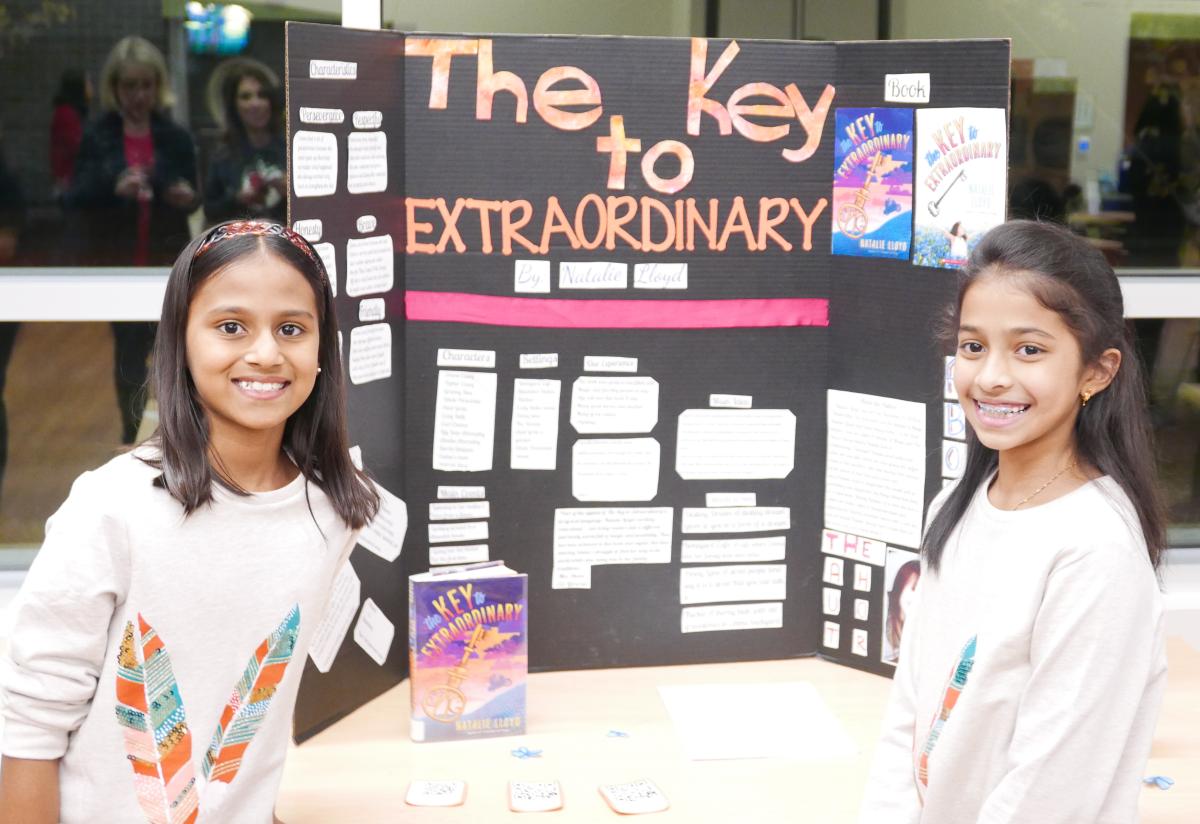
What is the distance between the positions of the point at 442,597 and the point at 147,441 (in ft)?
1.82

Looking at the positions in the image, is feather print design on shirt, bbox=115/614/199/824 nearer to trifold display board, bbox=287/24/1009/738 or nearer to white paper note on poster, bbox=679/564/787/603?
trifold display board, bbox=287/24/1009/738

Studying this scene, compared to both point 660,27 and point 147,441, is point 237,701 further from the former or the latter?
point 660,27

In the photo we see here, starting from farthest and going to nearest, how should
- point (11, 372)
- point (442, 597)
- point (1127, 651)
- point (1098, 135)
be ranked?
point (11, 372), point (1098, 135), point (442, 597), point (1127, 651)

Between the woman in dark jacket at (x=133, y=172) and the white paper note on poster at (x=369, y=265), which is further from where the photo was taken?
the woman in dark jacket at (x=133, y=172)

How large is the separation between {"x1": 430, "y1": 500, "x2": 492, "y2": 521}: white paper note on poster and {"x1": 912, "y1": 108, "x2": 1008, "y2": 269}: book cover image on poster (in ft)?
2.36

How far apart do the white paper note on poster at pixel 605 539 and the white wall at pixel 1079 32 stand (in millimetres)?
1014

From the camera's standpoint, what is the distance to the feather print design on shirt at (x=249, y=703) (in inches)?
50.3

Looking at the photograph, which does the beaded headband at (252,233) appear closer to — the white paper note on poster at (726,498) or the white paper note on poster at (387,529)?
the white paper note on poster at (387,529)

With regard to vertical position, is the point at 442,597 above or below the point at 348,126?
below

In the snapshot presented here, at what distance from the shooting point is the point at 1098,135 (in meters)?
2.51

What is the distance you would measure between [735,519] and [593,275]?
44cm

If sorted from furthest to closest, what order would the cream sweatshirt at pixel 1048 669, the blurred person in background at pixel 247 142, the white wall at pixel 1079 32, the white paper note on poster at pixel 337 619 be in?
the blurred person in background at pixel 247 142, the white wall at pixel 1079 32, the white paper note on poster at pixel 337 619, the cream sweatshirt at pixel 1048 669

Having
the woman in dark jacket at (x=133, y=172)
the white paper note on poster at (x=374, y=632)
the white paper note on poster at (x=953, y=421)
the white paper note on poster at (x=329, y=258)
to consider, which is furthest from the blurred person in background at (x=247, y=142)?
the white paper note on poster at (x=953, y=421)

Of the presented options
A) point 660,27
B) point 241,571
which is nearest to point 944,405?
point 660,27
